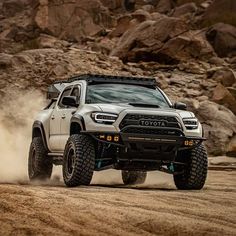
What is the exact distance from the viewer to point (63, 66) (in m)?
33.3

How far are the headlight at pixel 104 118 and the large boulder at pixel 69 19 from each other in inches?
1581

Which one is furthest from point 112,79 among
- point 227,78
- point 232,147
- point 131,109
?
point 227,78

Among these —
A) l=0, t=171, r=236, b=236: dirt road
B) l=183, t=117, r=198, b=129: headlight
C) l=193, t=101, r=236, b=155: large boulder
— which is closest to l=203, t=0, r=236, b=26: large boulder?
l=193, t=101, r=236, b=155: large boulder

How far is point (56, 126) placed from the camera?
43.0 feet

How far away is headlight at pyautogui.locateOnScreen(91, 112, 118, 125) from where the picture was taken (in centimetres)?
1138

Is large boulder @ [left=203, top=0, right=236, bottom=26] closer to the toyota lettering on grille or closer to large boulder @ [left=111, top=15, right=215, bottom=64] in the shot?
large boulder @ [left=111, top=15, right=215, bottom=64]

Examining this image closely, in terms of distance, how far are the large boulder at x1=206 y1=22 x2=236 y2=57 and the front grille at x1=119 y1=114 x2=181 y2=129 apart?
30411 mm

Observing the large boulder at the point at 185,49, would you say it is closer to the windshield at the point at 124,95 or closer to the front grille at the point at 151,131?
the windshield at the point at 124,95

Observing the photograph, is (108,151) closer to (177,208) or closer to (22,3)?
(177,208)

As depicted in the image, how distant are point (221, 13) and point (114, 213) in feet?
132

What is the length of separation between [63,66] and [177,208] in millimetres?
25526

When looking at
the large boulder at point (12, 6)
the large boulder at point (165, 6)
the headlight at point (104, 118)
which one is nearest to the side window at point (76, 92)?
the headlight at point (104, 118)

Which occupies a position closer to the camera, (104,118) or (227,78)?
(104,118)

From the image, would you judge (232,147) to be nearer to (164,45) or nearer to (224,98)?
(224,98)
